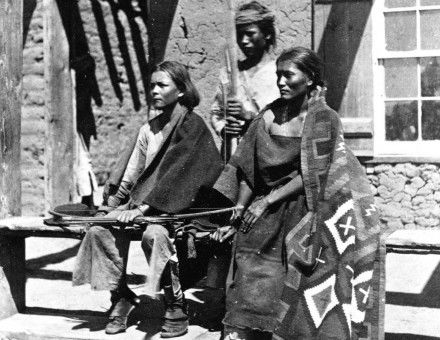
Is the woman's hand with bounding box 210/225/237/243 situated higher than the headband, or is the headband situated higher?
the headband

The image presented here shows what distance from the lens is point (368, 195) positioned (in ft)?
13.4

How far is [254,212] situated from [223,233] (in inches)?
11.3

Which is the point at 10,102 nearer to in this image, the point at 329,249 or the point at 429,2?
the point at 329,249

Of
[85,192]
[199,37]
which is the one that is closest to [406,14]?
[199,37]

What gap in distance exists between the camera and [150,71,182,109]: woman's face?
185 inches

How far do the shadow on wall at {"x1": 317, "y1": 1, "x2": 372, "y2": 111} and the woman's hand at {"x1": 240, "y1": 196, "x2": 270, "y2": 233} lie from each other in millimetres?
3094

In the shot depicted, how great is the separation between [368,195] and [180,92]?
1.40 m

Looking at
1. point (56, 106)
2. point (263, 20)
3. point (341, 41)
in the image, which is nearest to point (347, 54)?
point (341, 41)

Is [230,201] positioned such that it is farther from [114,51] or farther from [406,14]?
[114,51]

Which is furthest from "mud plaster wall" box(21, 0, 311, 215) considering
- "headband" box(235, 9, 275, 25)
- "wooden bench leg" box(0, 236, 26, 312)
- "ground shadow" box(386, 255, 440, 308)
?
"ground shadow" box(386, 255, 440, 308)

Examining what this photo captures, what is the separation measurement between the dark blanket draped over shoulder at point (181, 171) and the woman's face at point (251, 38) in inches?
22.4

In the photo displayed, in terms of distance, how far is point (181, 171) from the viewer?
461 cm

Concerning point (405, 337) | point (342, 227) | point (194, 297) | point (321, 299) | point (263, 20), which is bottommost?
point (405, 337)

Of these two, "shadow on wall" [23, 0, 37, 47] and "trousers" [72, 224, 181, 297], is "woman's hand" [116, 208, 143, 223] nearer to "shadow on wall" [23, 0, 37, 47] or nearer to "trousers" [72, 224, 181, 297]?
"trousers" [72, 224, 181, 297]
